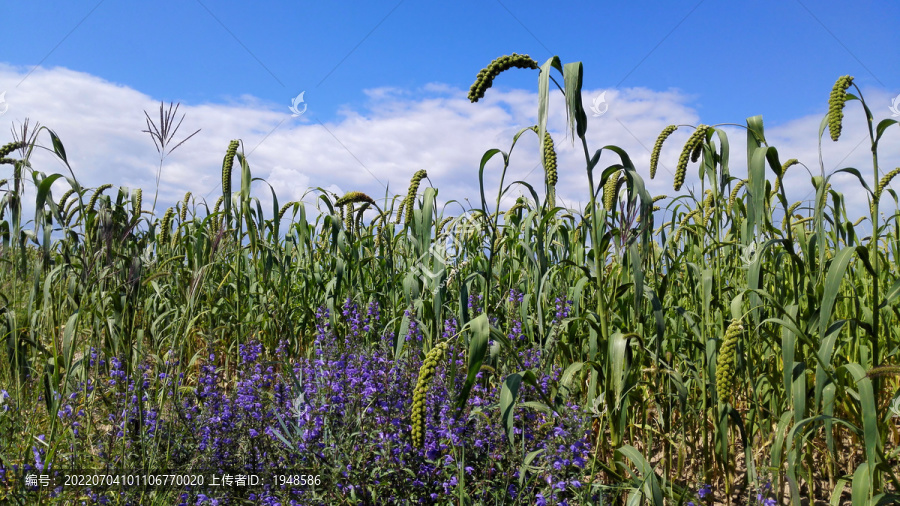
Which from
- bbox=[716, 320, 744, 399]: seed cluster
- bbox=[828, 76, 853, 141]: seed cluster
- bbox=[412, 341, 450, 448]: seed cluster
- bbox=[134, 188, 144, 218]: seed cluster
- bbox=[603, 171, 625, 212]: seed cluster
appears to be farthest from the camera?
bbox=[134, 188, 144, 218]: seed cluster

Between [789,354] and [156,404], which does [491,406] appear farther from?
[156,404]

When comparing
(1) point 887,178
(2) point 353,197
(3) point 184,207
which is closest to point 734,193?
(1) point 887,178

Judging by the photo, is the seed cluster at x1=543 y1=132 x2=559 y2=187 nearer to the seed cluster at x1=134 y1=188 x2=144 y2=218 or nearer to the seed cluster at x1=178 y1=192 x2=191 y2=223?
the seed cluster at x1=134 y1=188 x2=144 y2=218

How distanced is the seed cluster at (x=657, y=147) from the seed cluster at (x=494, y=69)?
0.87m

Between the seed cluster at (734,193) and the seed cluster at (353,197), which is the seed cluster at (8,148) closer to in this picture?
the seed cluster at (353,197)

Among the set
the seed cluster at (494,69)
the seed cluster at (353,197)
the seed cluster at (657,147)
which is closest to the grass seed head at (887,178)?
the seed cluster at (657,147)

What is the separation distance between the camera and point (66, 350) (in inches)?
87.8

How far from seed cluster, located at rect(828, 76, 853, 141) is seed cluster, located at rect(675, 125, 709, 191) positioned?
0.42m

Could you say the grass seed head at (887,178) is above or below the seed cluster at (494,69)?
above

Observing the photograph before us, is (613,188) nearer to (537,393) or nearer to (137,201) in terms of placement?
(537,393)

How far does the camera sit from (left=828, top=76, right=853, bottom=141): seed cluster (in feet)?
6.95

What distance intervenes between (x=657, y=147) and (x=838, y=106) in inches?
25.2

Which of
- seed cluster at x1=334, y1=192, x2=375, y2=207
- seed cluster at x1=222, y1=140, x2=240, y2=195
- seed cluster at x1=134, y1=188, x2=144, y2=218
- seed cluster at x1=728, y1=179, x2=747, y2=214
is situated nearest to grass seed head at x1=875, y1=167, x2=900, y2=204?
seed cluster at x1=728, y1=179, x2=747, y2=214

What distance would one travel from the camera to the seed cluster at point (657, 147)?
2438 millimetres
